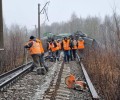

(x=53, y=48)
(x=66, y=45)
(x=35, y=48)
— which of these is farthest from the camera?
(x=53, y=48)

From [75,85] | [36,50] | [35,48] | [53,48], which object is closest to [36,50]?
[36,50]

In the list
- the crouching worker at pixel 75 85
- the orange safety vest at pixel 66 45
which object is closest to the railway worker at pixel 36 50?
the crouching worker at pixel 75 85

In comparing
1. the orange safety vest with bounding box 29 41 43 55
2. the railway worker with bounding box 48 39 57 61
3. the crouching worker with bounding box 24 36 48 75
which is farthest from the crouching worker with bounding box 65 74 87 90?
the railway worker with bounding box 48 39 57 61

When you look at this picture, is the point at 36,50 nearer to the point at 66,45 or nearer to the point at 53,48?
the point at 66,45

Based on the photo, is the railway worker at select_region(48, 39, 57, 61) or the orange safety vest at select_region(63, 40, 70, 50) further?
the railway worker at select_region(48, 39, 57, 61)

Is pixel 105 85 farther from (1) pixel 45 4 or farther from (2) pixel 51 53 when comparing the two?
(1) pixel 45 4

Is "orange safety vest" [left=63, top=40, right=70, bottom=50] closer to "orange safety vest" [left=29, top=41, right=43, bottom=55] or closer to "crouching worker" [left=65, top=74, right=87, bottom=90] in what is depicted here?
"orange safety vest" [left=29, top=41, right=43, bottom=55]

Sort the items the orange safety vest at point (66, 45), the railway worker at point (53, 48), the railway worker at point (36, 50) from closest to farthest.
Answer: the railway worker at point (36, 50), the orange safety vest at point (66, 45), the railway worker at point (53, 48)

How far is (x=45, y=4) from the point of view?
1352 inches

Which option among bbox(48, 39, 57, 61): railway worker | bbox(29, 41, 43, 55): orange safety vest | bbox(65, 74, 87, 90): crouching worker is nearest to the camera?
bbox(65, 74, 87, 90): crouching worker

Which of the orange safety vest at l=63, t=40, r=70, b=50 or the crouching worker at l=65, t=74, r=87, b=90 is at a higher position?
the orange safety vest at l=63, t=40, r=70, b=50

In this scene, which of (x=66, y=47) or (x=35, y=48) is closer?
(x=35, y=48)

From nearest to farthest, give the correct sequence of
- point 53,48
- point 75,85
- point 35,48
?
point 75,85 < point 35,48 < point 53,48

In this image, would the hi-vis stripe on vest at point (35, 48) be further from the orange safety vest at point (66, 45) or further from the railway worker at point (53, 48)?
the railway worker at point (53, 48)
